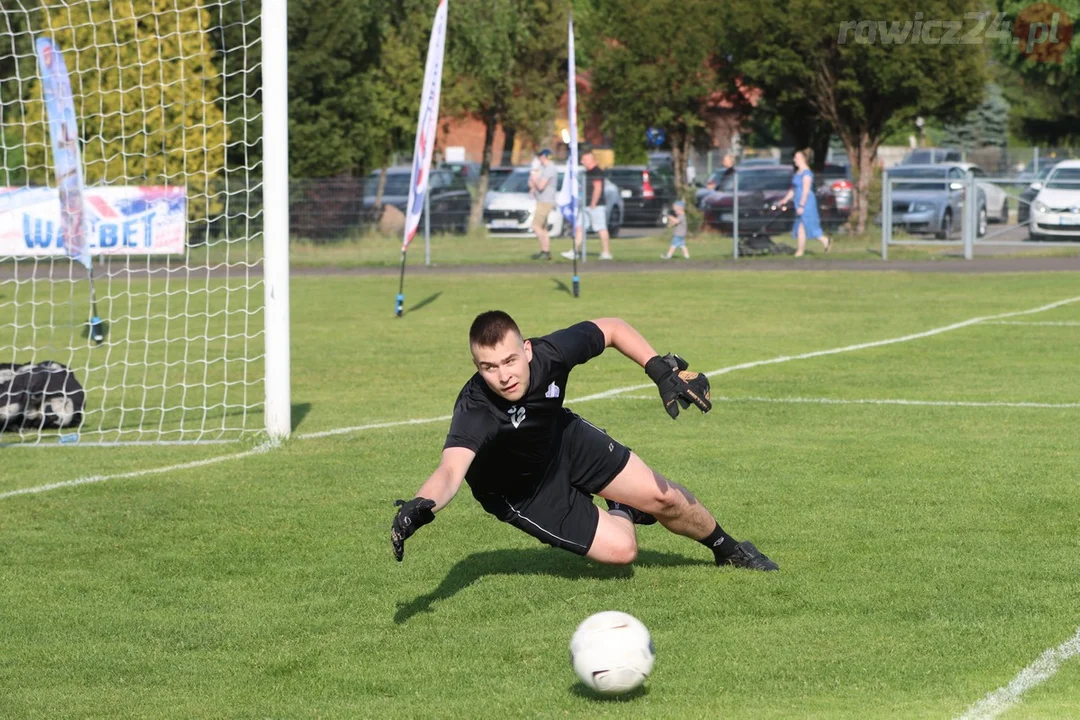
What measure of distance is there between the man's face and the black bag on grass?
6.56m

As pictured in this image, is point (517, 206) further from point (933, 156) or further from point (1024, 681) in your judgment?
point (1024, 681)

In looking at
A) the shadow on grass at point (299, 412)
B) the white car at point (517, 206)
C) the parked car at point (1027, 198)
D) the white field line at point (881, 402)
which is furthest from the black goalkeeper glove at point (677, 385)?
the white car at point (517, 206)

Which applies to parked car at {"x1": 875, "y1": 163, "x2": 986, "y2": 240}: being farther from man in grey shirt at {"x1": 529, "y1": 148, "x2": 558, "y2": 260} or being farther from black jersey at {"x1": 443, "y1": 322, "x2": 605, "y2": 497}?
black jersey at {"x1": 443, "y1": 322, "x2": 605, "y2": 497}

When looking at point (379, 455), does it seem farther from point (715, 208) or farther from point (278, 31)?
point (715, 208)

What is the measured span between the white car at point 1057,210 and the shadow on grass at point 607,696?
2634 cm

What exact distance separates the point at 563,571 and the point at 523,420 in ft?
3.72

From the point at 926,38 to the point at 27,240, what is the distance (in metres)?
18.7

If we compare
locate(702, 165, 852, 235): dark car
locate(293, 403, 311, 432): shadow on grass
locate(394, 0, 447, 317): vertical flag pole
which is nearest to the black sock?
locate(293, 403, 311, 432): shadow on grass

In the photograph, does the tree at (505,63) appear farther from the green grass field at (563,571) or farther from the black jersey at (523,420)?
the black jersey at (523,420)

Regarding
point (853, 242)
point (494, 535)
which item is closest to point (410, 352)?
point (494, 535)

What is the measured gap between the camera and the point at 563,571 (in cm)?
686

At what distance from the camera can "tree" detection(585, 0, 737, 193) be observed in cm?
3603

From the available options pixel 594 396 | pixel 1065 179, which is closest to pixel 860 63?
pixel 1065 179

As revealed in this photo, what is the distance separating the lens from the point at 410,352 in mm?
15641
